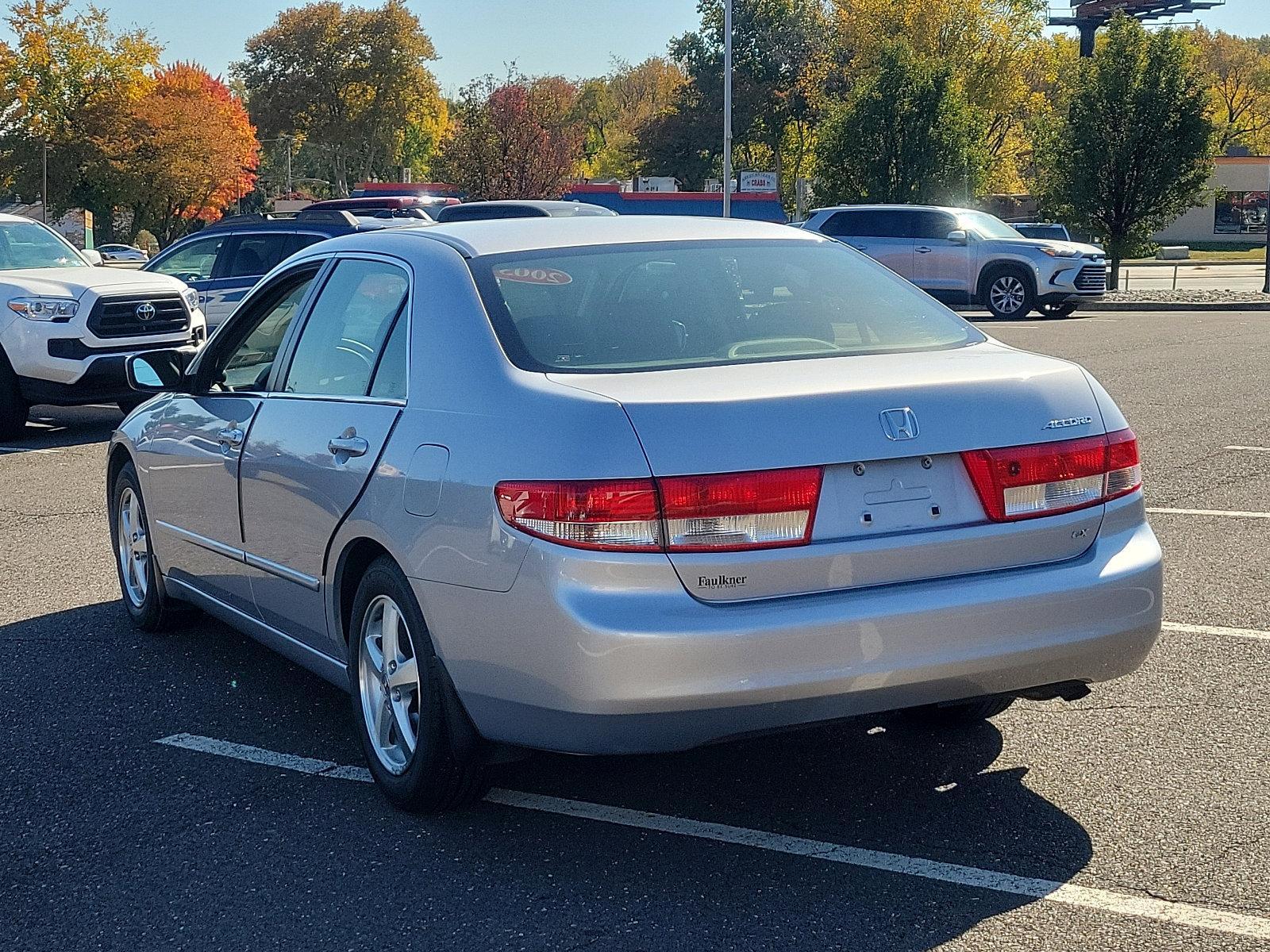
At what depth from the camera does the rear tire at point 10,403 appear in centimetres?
1297

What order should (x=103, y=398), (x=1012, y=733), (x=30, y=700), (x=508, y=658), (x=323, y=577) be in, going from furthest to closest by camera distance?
1. (x=103, y=398)
2. (x=30, y=700)
3. (x=1012, y=733)
4. (x=323, y=577)
5. (x=508, y=658)

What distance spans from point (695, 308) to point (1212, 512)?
16.8ft

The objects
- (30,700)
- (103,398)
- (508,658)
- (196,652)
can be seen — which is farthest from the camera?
(103,398)

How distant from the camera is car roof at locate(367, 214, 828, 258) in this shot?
190 inches

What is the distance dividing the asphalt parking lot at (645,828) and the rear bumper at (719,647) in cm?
34

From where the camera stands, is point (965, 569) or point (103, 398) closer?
point (965, 569)

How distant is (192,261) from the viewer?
1630cm

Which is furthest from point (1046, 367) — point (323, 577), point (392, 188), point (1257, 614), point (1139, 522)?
point (392, 188)

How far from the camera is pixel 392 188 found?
2084 inches

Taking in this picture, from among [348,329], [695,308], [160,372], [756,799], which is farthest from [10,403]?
[756,799]

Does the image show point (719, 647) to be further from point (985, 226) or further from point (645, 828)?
point (985, 226)

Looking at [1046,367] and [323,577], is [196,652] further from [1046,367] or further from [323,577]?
[1046,367]

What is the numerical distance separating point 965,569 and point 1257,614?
9.99ft

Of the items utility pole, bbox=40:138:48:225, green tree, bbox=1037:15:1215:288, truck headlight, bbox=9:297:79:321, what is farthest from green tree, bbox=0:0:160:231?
truck headlight, bbox=9:297:79:321
